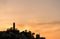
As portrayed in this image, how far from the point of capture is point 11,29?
85312 millimetres

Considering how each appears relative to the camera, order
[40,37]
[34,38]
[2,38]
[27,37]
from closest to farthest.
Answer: [2,38]
[27,37]
[34,38]
[40,37]

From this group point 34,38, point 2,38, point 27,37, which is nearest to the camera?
point 2,38

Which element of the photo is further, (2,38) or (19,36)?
(19,36)

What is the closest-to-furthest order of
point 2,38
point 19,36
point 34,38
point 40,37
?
1. point 2,38
2. point 19,36
3. point 34,38
4. point 40,37

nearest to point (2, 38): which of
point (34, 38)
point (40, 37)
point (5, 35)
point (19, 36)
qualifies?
point (5, 35)

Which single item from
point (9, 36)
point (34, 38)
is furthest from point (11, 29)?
point (34, 38)

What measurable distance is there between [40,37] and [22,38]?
757 inches

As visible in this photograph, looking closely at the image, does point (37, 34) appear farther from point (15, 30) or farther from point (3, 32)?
point (3, 32)

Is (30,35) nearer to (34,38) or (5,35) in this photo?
(34,38)

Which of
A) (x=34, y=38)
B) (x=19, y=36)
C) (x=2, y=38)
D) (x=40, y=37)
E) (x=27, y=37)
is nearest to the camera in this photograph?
(x=2, y=38)

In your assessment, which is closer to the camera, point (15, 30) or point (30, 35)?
point (15, 30)

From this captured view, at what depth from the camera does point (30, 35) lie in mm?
93250

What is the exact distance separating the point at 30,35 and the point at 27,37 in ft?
9.57

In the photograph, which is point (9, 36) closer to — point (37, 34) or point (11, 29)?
point (11, 29)
